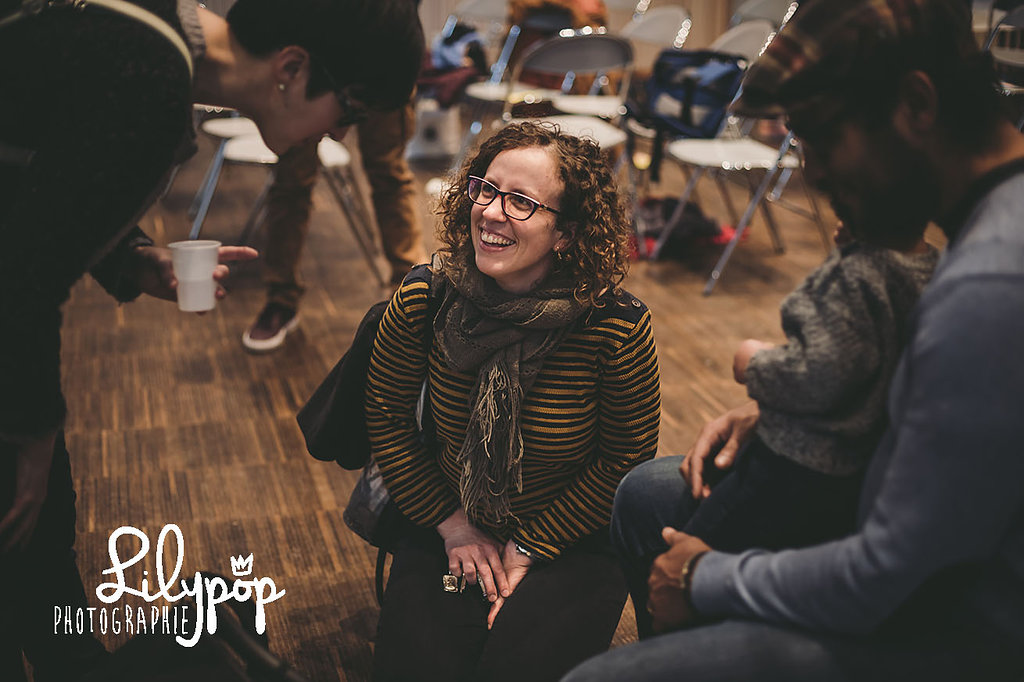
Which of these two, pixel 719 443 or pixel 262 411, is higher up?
pixel 719 443

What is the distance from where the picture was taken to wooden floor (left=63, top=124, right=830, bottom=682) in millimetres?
2051

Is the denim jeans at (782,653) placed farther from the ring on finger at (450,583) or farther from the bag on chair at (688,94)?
the bag on chair at (688,94)

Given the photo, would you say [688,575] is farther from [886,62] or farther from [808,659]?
[886,62]

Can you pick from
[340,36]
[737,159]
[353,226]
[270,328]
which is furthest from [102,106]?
[737,159]

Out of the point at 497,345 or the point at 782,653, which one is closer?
the point at 782,653

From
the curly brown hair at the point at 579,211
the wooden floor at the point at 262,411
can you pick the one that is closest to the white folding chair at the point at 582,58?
the wooden floor at the point at 262,411

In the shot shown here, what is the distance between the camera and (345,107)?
4.10 feet

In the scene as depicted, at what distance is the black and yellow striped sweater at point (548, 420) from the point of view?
1.51 meters

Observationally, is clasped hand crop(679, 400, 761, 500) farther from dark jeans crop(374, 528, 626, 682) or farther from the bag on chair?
the bag on chair

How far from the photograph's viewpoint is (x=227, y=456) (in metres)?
2.54

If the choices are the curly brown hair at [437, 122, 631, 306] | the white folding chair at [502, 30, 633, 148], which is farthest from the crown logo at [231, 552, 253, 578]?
the white folding chair at [502, 30, 633, 148]

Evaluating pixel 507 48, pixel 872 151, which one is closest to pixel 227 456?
pixel 872 151

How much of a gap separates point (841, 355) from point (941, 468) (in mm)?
183

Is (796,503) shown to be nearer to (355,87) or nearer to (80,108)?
(355,87)
